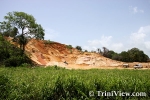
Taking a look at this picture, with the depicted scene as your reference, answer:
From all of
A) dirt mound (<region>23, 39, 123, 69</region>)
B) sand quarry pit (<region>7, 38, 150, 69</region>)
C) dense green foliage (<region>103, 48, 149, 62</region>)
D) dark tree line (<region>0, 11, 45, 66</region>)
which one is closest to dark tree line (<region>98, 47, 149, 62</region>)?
dense green foliage (<region>103, 48, 149, 62</region>)

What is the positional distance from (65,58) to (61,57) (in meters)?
1.21

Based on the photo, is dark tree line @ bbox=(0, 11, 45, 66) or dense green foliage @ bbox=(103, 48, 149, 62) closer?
dark tree line @ bbox=(0, 11, 45, 66)

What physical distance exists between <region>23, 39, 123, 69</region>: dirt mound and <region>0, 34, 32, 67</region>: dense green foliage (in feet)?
24.0

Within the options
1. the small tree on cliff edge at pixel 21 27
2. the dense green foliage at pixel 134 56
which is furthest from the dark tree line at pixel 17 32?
the dense green foliage at pixel 134 56

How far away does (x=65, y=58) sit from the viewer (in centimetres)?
4669

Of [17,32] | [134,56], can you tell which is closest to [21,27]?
[17,32]

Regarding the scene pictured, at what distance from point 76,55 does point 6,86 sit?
132 feet

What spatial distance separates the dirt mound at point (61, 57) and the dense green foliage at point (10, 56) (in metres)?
7.31

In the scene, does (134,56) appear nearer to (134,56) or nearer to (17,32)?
(134,56)

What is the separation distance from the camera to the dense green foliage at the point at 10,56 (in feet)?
95.3

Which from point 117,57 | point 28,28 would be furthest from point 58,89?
point 117,57

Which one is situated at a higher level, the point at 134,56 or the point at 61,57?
the point at 134,56

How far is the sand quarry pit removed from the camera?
4112 cm

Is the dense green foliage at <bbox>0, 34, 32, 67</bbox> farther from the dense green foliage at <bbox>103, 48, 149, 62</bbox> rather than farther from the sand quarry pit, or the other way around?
the dense green foliage at <bbox>103, 48, 149, 62</bbox>
